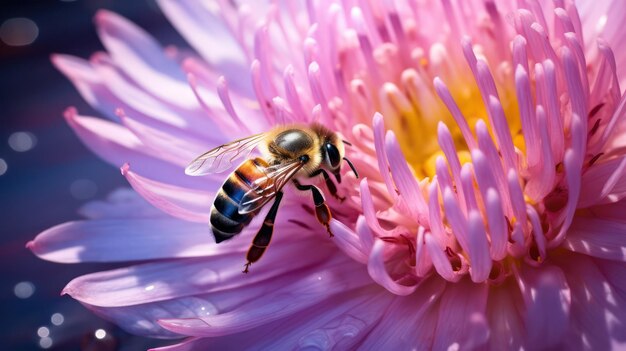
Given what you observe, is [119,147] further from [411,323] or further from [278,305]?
[411,323]

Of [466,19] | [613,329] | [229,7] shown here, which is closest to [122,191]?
[229,7]

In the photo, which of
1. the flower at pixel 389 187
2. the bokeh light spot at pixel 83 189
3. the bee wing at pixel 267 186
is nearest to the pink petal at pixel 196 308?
the flower at pixel 389 187

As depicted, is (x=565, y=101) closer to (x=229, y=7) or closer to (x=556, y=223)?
(x=556, y=223)

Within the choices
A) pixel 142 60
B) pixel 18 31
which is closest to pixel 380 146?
pixel 142 60

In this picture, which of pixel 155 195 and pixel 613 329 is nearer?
pixel 613 329

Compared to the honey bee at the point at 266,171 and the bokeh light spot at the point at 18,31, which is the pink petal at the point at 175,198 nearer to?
the honey bee at the point at 266,171

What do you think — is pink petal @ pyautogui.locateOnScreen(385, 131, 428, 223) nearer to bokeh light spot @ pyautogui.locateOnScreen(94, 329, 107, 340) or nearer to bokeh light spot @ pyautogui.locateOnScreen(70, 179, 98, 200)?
bokeh light spot @ pyautogui.locateOnScreen(94, 329, 107, 340)
